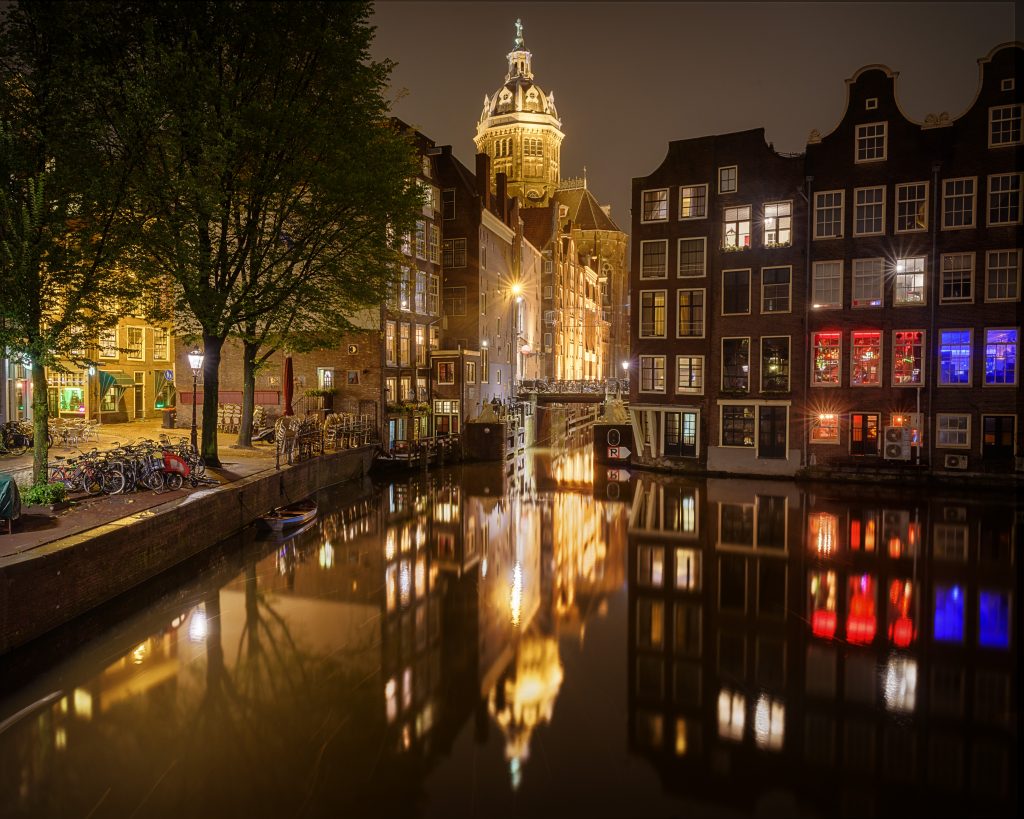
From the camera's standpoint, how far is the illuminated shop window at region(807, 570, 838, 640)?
1405 cm

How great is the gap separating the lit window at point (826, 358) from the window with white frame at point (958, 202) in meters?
7.11

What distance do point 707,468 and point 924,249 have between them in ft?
47.9

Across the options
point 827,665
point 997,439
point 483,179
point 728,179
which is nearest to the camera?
point 827,665

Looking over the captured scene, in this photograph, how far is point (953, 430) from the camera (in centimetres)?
3159

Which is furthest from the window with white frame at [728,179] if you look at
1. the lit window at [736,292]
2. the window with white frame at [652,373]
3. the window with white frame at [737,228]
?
the window with white frame at [652,373]

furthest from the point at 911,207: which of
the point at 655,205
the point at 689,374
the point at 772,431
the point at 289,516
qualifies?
the point at 289,516

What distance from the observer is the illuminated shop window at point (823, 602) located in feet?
46.1

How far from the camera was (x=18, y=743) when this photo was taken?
9.38 m

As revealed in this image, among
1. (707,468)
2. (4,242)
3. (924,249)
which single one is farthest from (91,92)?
(924,249)

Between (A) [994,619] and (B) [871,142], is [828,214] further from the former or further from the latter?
(A) [994,619]

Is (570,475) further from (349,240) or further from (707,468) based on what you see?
(349,240)

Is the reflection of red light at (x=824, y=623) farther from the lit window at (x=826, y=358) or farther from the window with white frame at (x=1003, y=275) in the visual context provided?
the window with white frame at (x=1003, y=275)

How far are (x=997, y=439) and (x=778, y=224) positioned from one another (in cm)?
1425

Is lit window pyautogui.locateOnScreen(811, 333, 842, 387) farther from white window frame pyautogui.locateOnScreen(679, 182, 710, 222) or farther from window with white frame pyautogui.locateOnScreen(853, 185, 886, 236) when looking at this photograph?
white window frame pyautogui.locateOnScreen(679, 182, 710, 222)
